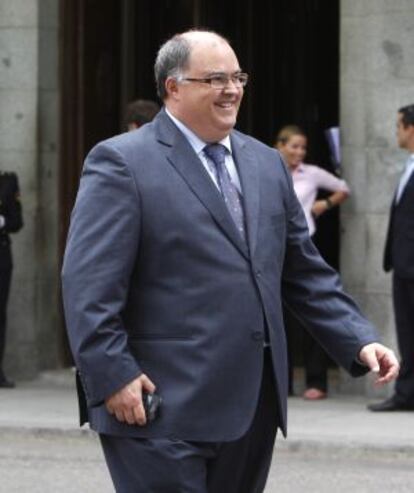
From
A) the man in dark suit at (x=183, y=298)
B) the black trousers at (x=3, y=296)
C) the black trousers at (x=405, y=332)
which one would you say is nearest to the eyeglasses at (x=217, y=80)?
the man in dark suit at (x=183, y=298)

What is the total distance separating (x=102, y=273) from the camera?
4.76 m

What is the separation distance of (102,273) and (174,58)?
0.67 meters

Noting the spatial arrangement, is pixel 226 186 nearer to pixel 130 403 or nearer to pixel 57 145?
pixel 130 403

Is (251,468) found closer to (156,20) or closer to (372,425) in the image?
(372,425)

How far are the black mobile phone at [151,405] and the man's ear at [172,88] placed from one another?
0.86 m

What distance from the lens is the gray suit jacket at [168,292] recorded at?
4.76 meters

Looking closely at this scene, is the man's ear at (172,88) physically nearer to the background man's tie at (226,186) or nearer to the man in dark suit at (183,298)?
the man in dark suit at (183,298)

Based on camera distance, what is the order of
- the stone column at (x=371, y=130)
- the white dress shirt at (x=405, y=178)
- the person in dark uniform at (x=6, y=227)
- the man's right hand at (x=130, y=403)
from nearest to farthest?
1. the man's right hand at (x=130, y=403)
2. the white dress shirt at (x=405, y=178)
3. the stone column at (x=371, y=130)
4. the person in dark uniform at (x=6, y=227)

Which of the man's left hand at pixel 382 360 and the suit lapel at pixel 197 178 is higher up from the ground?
the suit lapel at pixel 197 178

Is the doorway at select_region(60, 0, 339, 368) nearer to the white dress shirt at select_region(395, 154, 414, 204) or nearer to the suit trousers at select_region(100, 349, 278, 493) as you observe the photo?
the white dress shirt at select_region(395, 154, 414, 204)

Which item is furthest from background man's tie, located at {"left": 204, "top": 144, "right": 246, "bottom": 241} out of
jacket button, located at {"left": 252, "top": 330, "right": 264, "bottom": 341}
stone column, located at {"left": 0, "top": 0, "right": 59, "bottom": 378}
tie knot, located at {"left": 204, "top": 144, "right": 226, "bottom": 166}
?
stone column, located at {"left": 0, "top": 0, "right": 59, "bottom": 378}

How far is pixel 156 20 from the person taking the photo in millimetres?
14688

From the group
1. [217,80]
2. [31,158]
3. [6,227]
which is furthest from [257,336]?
[31,158]

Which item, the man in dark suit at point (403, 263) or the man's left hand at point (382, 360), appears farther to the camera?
the man in dark suit at point (403, 263)
